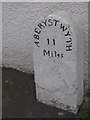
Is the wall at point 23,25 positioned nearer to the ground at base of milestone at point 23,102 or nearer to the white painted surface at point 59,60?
the ground at base of milestone at point 23,102

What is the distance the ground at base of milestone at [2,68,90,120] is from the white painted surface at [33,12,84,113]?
106 mm

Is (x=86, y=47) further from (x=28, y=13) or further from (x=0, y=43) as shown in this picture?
(x=0, y=43)

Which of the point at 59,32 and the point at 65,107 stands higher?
the point at 59,32

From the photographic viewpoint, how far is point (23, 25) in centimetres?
498

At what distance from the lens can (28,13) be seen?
486 cm

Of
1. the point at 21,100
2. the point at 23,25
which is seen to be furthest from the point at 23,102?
the point at 23,25

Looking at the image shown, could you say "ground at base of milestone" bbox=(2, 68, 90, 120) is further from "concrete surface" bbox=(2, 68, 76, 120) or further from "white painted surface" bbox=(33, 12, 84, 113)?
"white painted surface" bbox=(33, 12, 84, 113)

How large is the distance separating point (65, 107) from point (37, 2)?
1.41 metres

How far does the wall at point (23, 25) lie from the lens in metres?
4.55

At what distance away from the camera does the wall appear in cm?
455

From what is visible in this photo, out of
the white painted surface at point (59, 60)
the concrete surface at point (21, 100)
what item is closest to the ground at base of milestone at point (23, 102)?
the concrete surface at point (21, 100)

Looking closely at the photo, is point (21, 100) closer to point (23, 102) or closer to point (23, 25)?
point (23, 102)

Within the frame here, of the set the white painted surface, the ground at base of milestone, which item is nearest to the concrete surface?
the ground at base of milestone

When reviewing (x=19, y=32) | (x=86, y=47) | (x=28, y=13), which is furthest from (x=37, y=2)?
(x=86, y=47)
